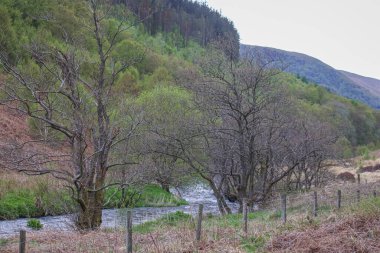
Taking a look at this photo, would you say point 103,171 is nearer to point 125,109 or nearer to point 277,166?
point 125,109

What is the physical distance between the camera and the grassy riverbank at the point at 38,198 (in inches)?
939

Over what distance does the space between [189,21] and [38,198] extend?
113 m

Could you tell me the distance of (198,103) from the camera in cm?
2383

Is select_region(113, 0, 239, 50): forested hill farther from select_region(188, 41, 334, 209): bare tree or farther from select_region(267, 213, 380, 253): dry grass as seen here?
select_region(267, 213, 380, 253): dry grass

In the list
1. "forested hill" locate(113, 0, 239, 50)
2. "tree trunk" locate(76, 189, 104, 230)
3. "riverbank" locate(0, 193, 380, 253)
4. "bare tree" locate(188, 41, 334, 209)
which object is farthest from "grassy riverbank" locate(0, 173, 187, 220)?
"forested hill" locate(113, 0, 239, 50)

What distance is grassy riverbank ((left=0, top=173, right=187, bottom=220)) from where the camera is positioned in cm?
2386

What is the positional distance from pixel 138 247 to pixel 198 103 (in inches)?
548

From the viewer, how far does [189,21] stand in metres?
133

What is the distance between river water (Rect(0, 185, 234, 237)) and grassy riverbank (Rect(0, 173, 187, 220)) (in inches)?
27.3

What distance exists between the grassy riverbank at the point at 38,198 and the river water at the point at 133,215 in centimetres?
69

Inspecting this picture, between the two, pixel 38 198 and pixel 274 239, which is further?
pixel 38 198

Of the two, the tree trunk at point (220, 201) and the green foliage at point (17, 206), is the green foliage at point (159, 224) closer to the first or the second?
the tree trunk at point (220, 201)

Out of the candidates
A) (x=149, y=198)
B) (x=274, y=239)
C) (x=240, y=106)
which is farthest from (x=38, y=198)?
(x=274, y=239)

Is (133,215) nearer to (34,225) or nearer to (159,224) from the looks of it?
(34,225)
